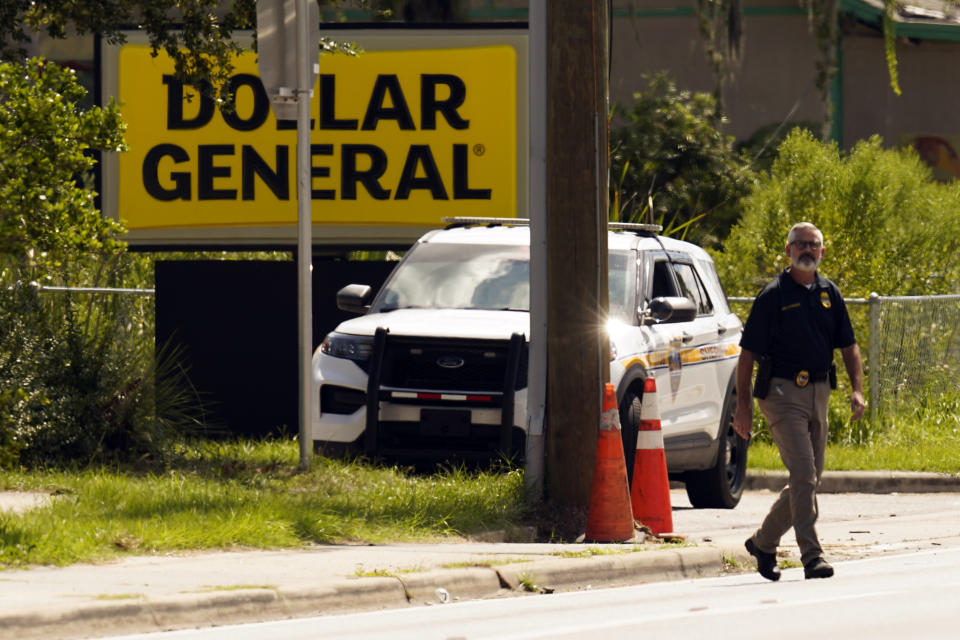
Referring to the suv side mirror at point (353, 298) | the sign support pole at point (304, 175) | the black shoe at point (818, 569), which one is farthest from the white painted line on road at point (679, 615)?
the suv side mirror at point (353, 298)

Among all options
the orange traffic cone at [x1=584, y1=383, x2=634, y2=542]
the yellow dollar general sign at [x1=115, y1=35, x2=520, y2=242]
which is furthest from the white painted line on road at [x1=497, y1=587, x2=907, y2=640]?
the yellow dollar general sign at [x1=115, y1=35, x2=520, y2=242]

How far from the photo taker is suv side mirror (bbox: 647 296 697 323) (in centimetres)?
1238

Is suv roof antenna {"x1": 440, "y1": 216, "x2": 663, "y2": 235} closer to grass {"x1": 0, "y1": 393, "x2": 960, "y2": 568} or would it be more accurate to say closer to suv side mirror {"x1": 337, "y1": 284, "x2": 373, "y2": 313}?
suv side mirror {"x1": 337, "y1": 284, "x2": 373, "y2": 313}

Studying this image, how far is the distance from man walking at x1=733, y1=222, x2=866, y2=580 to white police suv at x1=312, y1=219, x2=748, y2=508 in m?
2.39

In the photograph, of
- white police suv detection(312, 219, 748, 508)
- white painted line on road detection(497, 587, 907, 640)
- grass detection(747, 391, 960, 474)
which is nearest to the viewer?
white painted line on road detection(497, 587, 907, 640)

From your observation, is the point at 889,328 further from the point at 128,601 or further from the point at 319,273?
the point at 128,601

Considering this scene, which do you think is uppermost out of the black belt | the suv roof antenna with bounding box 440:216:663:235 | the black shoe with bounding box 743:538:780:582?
the suv roof antenna with bounding box 440:216:663:235

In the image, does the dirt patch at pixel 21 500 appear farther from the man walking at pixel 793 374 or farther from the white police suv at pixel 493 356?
the man walking at pixel 793 374

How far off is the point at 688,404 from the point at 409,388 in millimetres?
2388

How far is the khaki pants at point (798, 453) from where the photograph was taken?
9258mm

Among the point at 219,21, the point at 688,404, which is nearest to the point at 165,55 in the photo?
the point at 219,21

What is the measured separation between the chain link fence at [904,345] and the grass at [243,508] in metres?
6.77

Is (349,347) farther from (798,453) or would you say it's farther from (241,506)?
(798,453)

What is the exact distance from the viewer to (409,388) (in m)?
12.0
